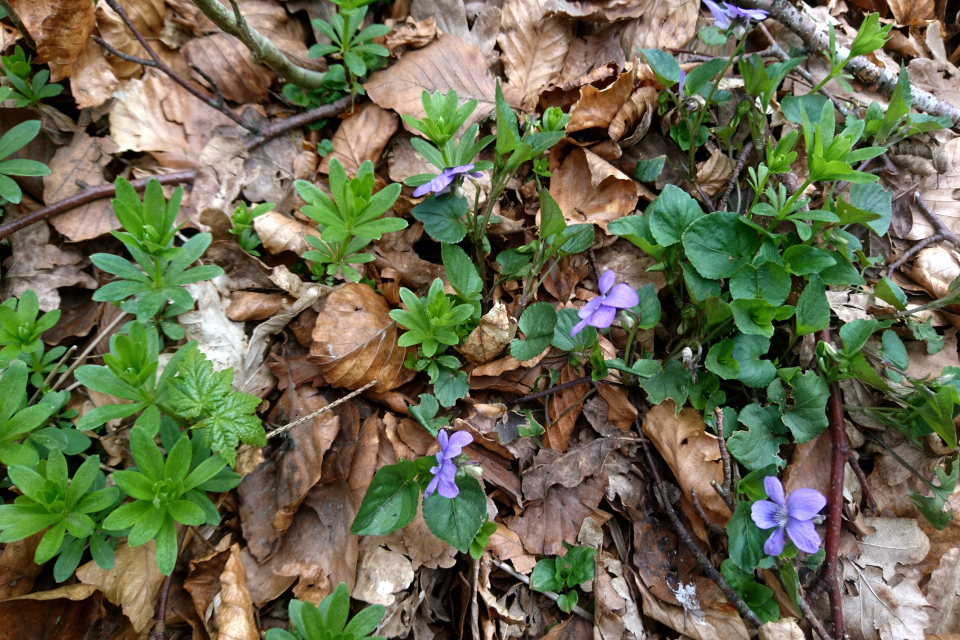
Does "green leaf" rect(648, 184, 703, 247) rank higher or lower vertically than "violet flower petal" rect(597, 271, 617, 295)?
lower

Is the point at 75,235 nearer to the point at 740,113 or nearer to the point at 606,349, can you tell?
the point at 606,349

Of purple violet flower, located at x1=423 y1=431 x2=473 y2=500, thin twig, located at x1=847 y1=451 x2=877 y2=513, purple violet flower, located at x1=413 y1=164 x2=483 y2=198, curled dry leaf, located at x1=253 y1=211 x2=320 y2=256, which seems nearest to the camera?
purple violet flower, located at x1=423 y1=431 x2=473 y2=500

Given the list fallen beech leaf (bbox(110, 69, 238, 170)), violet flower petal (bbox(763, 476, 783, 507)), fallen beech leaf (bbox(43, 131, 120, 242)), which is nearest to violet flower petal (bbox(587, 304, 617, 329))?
violet flower petal (bbox(763, 476, 783, 507))

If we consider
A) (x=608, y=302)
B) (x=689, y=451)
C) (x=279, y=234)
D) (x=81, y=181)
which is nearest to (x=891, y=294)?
(x=689, y=451)

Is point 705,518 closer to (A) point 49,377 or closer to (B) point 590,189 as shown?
(B) point 590,189

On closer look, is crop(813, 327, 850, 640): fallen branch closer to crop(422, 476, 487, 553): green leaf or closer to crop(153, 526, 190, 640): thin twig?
crop(422, 476, 487, 553): green leaf

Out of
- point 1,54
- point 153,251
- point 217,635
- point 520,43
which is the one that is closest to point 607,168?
point 520,43
